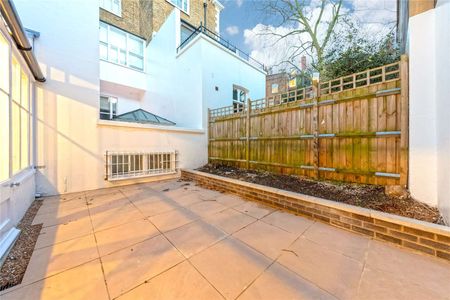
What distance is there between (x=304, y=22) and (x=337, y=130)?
617 centimetres

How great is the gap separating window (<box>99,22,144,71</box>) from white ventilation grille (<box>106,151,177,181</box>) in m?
6.06

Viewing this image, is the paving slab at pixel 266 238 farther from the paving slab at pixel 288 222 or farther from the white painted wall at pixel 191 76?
the white painted wall at pixel 191 76

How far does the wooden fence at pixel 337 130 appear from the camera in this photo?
2.99m

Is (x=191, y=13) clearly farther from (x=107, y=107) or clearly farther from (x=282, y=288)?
(x=282, y=288)

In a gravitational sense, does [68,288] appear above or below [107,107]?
below

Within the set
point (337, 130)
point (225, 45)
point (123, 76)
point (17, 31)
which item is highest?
point (225, 45)

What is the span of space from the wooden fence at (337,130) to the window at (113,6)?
9145 millimetres

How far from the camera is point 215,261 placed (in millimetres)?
1760

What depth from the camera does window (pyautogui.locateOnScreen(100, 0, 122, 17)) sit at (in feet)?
28.4

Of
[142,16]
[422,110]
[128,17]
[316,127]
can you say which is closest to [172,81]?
[128,17]

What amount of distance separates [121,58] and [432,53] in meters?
10.7

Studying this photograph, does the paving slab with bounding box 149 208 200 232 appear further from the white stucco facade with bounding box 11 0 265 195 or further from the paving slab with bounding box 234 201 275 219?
the white stucco facade with bounding box 11 0 265 195

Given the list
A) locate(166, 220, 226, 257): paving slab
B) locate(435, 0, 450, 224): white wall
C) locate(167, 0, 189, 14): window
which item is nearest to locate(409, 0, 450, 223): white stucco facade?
locate(435, 0, 450, 224): white wall

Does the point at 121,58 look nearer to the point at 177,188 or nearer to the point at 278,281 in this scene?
the point at 177,188
